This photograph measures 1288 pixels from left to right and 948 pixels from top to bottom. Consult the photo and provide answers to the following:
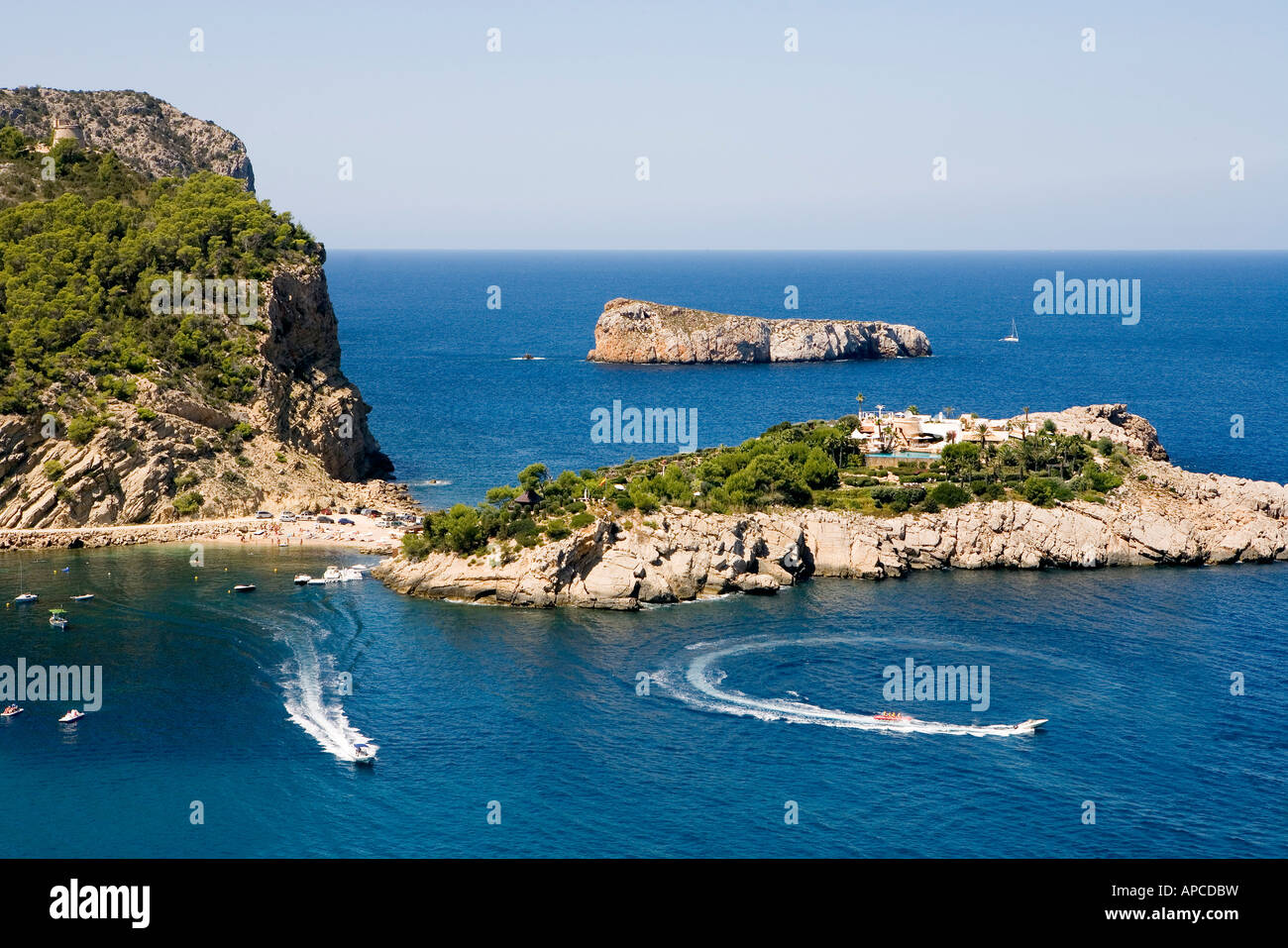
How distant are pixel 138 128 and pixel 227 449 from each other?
91039 millimetres

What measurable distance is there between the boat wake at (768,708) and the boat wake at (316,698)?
1696 centimetres

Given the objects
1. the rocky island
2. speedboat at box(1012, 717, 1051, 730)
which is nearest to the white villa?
the rocky island

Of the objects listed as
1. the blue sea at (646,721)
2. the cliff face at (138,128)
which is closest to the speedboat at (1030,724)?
the blue sea at (646,721)

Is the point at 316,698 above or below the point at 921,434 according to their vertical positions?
below

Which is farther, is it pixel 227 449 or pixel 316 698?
pixel 227 449

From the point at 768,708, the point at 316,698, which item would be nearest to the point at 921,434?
the point at 768,708

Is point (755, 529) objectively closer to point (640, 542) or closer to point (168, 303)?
point (640, 542)

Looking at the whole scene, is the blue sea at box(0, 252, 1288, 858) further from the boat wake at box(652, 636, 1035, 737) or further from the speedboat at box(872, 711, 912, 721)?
the speedboat at box(872, 711, 912, 721)

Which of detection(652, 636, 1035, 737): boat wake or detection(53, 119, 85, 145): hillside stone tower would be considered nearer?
detection(652, 636, 1035, 737): boat wake

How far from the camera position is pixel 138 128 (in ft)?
584

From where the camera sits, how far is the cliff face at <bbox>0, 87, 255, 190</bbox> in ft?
559

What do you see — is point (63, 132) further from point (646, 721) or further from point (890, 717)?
point (890, 717)

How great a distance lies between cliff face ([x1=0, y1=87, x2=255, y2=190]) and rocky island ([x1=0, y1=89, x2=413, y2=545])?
35051 mm

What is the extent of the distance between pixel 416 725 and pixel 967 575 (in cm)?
4413
